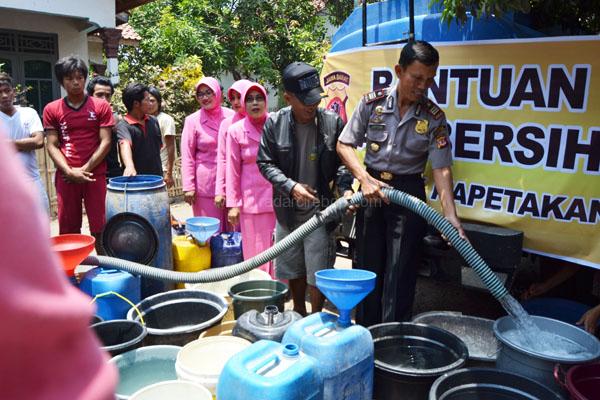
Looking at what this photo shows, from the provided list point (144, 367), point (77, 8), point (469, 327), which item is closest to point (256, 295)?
point (144, 367)

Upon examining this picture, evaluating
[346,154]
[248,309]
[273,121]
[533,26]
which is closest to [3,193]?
[248,309]

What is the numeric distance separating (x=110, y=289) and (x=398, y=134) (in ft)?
7.04

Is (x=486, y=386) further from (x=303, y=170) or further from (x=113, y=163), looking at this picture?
(x=113, y=163)

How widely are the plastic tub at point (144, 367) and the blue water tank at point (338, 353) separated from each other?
0.72m

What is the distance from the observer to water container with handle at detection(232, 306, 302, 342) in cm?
268

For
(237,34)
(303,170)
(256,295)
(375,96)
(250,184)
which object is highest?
(237,34)

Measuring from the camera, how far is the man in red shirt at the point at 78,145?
462 cm

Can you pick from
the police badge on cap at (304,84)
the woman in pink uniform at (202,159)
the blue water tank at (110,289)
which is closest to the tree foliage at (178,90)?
the woman in pink uniform at (202,159)

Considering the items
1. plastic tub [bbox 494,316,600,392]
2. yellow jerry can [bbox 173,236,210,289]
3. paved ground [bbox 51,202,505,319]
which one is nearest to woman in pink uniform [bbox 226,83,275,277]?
yellow jerry can [bbox 173,236,210,289]

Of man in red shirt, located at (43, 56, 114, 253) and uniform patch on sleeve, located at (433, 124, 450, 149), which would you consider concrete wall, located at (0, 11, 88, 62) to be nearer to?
man in red shirt, located at (43, 56, 114, 253)

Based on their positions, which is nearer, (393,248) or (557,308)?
(393,248)

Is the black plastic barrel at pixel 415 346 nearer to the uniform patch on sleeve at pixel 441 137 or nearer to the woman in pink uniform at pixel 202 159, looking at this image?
the uniform patch on sleeve at pixel 441 137

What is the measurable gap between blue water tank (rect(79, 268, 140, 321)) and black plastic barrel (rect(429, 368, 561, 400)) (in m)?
2.01

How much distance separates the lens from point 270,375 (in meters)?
2.07
